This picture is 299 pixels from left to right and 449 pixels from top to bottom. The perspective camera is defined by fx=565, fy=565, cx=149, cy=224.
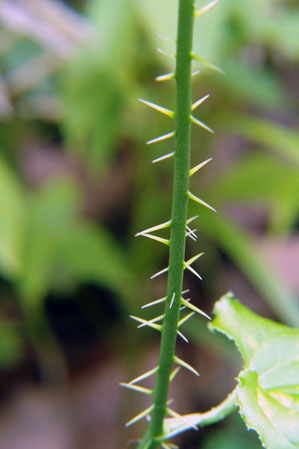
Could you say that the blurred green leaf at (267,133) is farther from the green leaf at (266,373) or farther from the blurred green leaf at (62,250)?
the green leaf at (266,373)

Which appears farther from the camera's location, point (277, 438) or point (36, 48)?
point (36, 48)

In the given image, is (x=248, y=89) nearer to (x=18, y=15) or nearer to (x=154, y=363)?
(x=18, y=15)

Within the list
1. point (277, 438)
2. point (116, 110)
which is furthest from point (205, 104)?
point (277, 438)

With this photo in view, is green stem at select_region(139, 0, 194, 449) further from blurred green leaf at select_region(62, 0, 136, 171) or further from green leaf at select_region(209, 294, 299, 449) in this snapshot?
blurred green leaf at select_region(62, 0, 136, 171)

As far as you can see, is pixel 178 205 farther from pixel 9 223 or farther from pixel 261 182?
pixel 261 182

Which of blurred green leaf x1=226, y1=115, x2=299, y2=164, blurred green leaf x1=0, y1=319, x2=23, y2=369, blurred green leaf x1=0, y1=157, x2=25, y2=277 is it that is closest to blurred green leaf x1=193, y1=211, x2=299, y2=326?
blurred green leaf x1=226, y1=115, x2=299, y2=164
